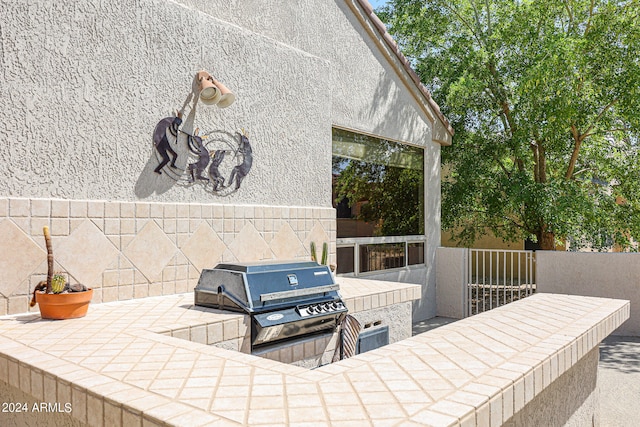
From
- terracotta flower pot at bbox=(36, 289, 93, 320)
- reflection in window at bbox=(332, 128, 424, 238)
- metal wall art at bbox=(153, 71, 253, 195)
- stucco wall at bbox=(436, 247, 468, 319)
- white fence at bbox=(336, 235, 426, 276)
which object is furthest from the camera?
stucco wall at bbox=(436, 247, 468, 319)

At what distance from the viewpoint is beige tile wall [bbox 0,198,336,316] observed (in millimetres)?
3697

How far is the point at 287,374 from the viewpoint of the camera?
221cm

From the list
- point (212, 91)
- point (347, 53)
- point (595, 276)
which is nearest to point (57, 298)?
point (212, 91)

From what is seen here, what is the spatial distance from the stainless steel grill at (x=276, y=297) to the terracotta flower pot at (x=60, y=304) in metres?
0.92

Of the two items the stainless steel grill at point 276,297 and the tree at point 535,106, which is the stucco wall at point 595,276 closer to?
the tree at point 535,106

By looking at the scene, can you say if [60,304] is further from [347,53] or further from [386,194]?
[386,194]

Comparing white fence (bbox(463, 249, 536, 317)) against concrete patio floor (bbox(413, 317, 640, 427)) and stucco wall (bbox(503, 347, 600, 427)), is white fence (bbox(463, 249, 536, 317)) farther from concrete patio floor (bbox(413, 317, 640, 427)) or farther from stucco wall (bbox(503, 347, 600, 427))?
stucco wall (bbox(503, 347, 600, 427))

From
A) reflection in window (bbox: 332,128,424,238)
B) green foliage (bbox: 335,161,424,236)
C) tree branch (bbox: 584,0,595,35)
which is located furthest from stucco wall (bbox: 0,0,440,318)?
tree branch (bbox: 584,0,595,35)

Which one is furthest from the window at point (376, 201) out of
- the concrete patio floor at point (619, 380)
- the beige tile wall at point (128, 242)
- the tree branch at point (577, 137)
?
the tree branch at point (577, 137)

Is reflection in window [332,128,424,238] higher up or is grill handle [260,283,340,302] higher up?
reflection in window [332,128,424,238]

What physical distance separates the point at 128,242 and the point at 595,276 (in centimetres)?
851

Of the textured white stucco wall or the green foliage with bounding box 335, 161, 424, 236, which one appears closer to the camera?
the textured white stucco wall

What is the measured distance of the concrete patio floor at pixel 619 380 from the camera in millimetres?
5172

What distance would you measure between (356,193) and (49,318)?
5.08 metres
